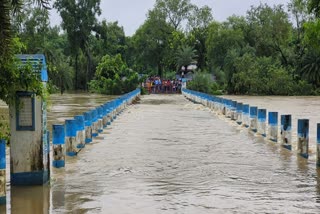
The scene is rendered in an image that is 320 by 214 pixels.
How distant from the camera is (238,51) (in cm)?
7294

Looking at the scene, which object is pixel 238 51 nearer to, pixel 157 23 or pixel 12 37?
pixel 157 23

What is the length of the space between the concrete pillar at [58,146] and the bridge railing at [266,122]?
524cm

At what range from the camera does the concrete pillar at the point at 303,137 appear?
12.7m

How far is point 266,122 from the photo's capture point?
20672 mm

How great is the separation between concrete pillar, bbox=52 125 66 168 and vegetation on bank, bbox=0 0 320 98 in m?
42.0

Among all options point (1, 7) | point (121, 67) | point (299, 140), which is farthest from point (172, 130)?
point (121, 67)

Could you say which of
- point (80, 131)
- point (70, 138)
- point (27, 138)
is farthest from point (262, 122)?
point (27, 138)

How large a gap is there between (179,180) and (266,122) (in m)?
11.2

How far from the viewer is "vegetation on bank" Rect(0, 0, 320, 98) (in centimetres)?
6412

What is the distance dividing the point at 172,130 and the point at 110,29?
70583mm

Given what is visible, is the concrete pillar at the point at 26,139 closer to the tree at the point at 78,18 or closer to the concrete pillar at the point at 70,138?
the concrete pillar at the point at 70,138

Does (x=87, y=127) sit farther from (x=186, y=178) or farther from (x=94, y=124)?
(x=186, y=178)

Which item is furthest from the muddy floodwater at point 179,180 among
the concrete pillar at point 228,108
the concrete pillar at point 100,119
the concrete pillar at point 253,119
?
the concrete pillar at point 228,108

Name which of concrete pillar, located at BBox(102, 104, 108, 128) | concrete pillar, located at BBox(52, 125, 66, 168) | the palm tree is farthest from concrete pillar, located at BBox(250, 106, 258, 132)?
the palm tree
